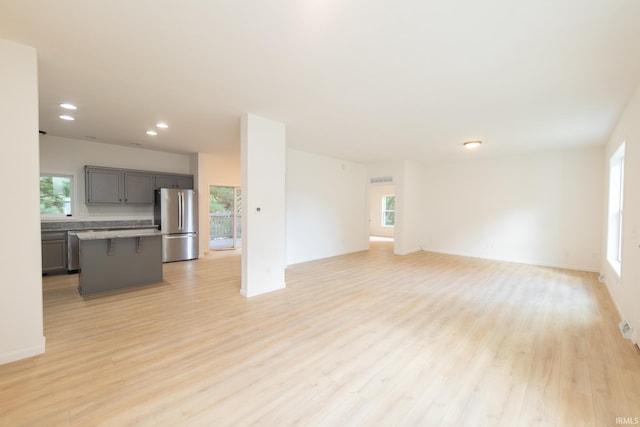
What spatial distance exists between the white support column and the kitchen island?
1.78 m

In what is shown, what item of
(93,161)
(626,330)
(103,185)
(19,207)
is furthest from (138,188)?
(626,330)

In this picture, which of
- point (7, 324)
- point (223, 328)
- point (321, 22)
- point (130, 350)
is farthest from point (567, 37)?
point (7, 324)

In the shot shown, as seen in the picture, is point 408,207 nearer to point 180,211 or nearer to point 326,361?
point 180,211

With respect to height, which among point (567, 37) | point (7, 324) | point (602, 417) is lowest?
point (602, 417)

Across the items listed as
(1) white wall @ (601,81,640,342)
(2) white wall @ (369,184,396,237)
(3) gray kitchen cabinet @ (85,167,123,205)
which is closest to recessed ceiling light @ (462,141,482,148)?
(1) white wall @ (601,81,640,342)

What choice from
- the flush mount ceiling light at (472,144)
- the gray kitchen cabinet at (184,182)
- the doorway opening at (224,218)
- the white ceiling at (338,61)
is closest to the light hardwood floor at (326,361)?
the white ceiling at (338,61)

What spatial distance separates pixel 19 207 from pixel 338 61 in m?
3.07

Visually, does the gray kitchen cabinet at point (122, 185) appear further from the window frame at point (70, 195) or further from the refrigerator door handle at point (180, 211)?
the refrigerator door handle at point (180, 211)

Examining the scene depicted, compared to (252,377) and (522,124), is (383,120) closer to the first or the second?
(522,124)

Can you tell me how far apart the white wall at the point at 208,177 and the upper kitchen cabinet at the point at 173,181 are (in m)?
0.30

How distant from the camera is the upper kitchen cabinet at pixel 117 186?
19.1ft

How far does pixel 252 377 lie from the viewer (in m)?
2.26

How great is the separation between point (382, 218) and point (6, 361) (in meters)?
11.5

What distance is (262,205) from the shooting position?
426 cm
